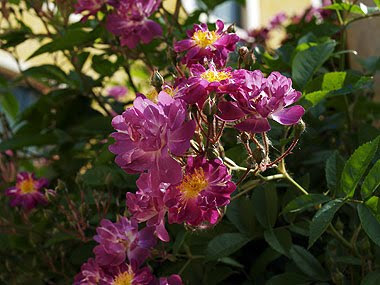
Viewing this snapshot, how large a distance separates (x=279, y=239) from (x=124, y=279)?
0.20 m

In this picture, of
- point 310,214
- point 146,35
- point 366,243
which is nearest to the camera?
point 366,243

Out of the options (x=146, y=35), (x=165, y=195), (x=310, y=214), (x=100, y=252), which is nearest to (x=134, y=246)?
(x=100, y=252)

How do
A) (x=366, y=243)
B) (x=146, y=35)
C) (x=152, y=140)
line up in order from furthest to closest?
(x=146, y=35) < (x=366, y=243) < (x=152, y=140)

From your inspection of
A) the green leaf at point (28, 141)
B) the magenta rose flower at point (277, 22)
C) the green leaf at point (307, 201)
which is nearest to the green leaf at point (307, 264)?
the green leaf at point (307, 201)

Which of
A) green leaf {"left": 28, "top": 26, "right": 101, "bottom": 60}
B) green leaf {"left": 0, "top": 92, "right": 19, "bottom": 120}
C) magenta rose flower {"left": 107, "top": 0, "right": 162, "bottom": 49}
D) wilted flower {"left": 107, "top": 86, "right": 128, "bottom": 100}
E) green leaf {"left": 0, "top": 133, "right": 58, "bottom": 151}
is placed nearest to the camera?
magenta rose flower {"left": 107, "top": 0, "right": 162, "bottom": 49}

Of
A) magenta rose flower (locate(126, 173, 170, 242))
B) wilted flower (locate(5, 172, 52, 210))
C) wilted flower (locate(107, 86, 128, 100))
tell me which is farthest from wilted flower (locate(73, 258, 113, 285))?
wilted flower (locate(107, 86, 128, 100))

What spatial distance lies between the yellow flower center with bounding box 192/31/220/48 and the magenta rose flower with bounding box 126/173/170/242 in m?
0.19

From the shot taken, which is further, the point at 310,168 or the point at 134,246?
the point at 310,168

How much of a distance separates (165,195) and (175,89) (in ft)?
0.35

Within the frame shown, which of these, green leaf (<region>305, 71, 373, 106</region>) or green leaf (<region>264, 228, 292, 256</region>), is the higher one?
green leaf (<region>305, 71, 373, 106</region>)

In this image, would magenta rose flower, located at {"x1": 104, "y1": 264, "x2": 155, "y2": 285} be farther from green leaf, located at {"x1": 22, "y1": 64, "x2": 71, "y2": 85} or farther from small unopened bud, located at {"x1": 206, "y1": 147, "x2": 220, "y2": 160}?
green leaf, located at {"x1": 22, "y1": 64, "x2": 71, "y2": 85}

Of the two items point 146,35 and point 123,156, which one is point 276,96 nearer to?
point 123,156

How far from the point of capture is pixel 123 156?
1.92 feet

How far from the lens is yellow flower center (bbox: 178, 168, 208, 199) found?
0.58 meters
